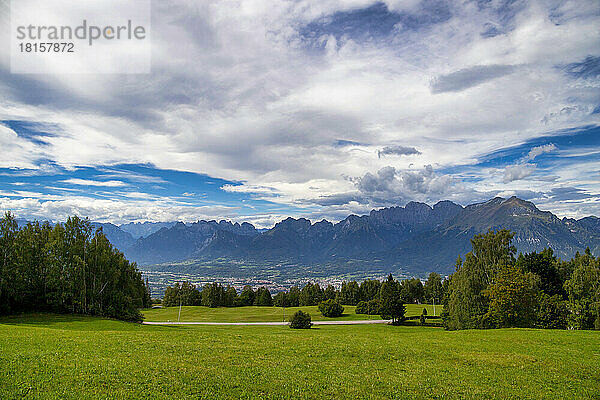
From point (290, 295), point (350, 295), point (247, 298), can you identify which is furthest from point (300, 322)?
point (247, 298)

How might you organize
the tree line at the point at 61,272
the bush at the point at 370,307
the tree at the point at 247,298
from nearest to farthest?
the tree line at the point at 61,272 < the bush at the point at 370,307 < the tree at the point at 247,298

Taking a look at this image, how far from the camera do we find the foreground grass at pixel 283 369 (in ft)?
52.9

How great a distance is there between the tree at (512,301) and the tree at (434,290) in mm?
92832

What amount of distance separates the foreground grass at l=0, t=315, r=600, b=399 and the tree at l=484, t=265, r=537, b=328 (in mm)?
21536

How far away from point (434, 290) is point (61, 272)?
429 feet

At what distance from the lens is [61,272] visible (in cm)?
5241

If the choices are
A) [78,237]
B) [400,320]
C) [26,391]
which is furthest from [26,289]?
[400,320]

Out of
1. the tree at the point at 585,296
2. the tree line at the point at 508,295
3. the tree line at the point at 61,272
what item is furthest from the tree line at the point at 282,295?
the tree line at the point at 61,272

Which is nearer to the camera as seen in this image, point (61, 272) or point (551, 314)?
point (61, 272)

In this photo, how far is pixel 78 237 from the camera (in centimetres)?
5672

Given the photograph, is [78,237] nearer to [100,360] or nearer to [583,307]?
[100,360]

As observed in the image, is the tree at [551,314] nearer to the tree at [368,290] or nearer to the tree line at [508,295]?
the tree line at [508,295]

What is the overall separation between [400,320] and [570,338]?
63.6 m

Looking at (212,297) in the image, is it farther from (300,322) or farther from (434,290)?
(434,290)
